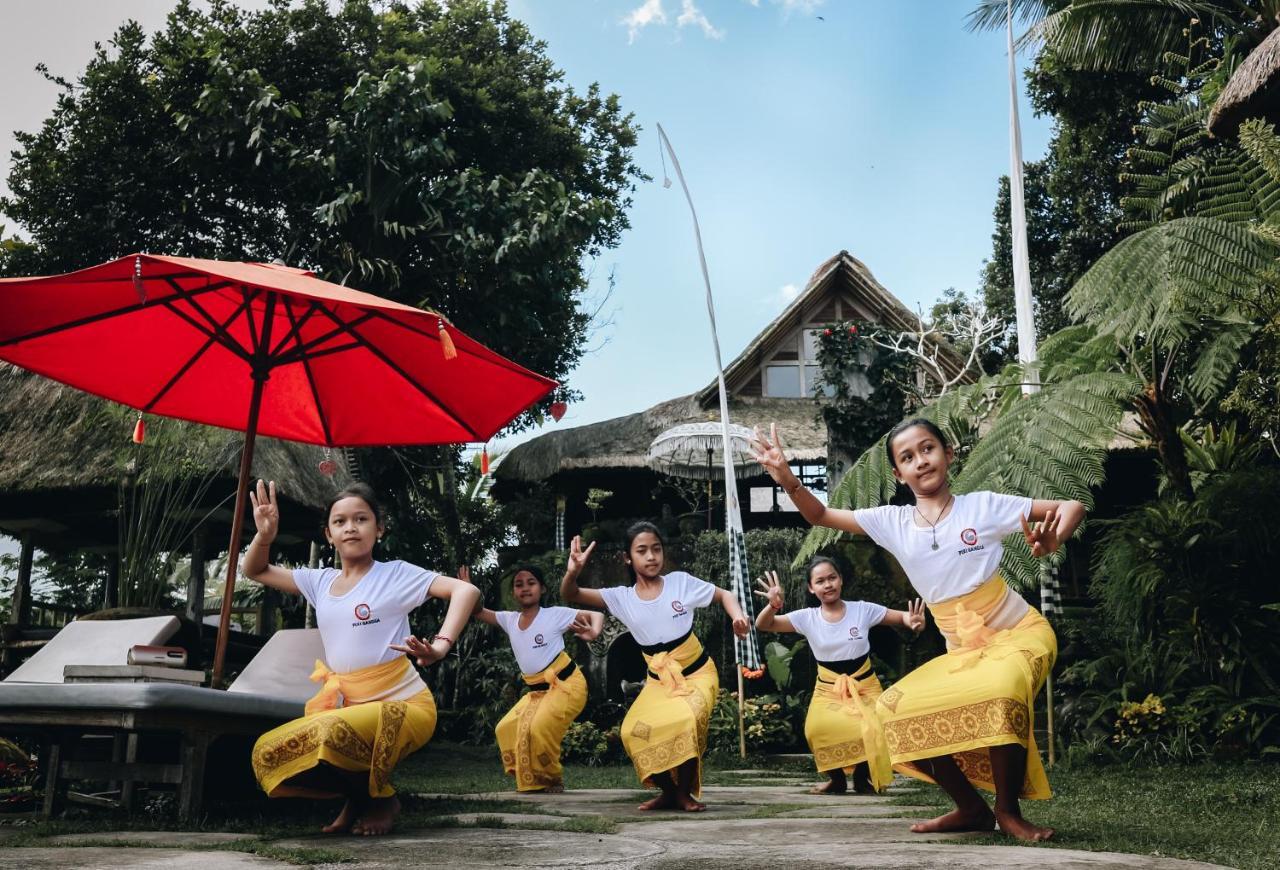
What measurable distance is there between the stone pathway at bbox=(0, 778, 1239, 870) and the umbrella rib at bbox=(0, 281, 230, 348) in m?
2.34

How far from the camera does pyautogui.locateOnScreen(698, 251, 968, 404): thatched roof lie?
16.7m

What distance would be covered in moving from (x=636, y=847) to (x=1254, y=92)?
5382 millimetres

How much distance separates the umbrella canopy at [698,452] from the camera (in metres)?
13.7

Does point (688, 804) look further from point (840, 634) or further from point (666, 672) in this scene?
point (840, 634)

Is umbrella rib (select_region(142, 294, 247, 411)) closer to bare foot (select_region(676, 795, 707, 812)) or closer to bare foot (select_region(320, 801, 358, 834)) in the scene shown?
bare foot (select_region(320, 801, 358, 834))

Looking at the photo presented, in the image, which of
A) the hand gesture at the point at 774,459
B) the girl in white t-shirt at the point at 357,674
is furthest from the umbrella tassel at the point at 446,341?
the hand gesture at the point at 774,459

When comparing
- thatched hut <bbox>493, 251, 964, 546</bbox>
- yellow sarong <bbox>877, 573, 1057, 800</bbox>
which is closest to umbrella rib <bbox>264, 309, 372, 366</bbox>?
yellow sarong <bbox>877, 573, 1057, 800</bbox>

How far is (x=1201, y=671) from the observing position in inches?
282

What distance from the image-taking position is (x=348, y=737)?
3.55 meters

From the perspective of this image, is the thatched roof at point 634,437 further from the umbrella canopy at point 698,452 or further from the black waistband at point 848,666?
the black waistband at point 848,666

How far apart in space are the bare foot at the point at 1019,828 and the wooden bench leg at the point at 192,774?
2.86 meters

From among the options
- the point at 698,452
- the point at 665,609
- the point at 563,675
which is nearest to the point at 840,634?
the point at 665,609

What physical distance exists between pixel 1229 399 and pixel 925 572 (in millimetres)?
3949

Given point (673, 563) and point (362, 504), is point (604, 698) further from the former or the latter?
point (362, 504)
